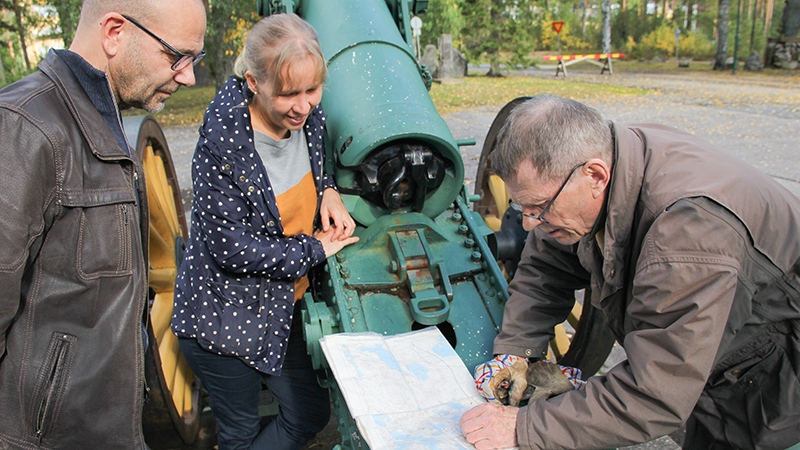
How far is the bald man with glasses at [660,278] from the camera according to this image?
1.18 metres

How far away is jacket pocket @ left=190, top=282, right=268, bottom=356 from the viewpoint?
1669 millimetres

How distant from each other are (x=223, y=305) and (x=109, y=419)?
0.48 metres

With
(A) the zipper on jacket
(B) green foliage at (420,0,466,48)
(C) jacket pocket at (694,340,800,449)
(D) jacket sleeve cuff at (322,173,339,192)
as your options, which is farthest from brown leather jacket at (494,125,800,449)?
(B) green foliage at (420,0,466,48)

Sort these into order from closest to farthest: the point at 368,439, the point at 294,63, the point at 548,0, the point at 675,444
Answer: the point at 368,439
the point at 294,63
the point at 675,444
the point at 548,0

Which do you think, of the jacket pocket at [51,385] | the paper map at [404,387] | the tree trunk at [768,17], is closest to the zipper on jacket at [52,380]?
the jacket pocket at [51,385]

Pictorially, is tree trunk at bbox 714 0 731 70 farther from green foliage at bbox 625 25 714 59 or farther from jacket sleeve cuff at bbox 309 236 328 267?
jacket sleeve cuff at bbox 309 236 328 267

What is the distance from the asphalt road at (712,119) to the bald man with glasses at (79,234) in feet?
4.98

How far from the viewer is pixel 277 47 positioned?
1.51 metres

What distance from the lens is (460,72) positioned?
19.6m

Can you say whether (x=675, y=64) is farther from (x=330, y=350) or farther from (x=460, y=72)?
(x=330, y=350)

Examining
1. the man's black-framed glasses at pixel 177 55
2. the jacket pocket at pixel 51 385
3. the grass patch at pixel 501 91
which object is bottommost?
the grass patch at pixel 501 91

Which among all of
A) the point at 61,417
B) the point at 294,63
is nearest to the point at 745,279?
the point at 294,63

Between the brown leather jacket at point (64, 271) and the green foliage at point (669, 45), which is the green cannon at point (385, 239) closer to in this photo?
the brown leather jacket at point (64, 271)

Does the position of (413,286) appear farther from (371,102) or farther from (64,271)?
(64,271)
